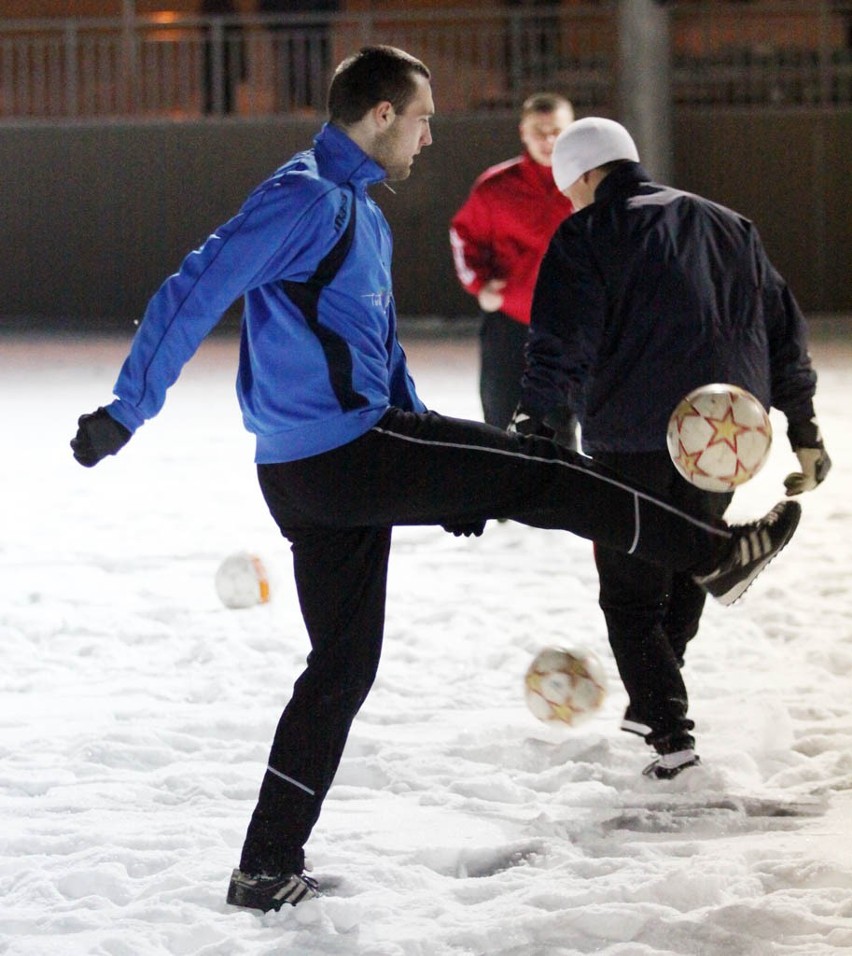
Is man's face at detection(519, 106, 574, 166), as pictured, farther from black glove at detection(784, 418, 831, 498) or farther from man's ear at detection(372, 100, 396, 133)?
man's ear at detection(372, 100, 396, 133)

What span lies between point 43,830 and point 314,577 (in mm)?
1257

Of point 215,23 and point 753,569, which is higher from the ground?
point 215,23

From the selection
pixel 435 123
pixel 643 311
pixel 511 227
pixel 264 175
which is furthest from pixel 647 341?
pixel 264 175

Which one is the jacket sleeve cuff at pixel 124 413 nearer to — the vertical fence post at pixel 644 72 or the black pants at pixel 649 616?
the black pants at pixel 649 616

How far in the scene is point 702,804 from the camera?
4570 mm

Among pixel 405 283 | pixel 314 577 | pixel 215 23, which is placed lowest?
pixel 405 283

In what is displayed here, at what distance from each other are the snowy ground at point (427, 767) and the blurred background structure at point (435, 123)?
13.2 metres

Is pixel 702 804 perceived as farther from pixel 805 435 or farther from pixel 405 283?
pixel 405 283

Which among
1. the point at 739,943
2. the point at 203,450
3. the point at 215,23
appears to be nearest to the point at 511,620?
the point at 739,943

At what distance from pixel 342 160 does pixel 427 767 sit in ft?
6.88

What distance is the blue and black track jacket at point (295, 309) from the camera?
3.46 m

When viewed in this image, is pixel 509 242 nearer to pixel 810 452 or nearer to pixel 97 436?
pixel 810 452

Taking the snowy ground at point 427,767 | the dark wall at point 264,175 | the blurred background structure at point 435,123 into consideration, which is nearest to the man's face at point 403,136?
the snowy ground at point 427,767

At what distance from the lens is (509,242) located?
8148 millimetres
